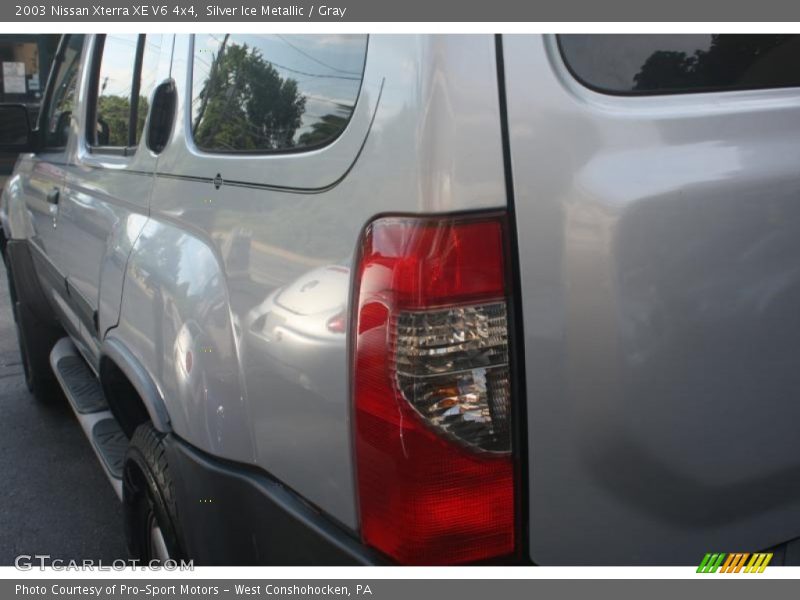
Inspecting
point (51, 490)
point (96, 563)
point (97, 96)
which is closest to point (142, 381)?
point (96, 563)

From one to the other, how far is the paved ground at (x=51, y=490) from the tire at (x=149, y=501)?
2.74ft

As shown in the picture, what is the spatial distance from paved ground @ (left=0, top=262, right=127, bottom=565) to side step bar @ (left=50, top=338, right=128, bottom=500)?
1.46ft

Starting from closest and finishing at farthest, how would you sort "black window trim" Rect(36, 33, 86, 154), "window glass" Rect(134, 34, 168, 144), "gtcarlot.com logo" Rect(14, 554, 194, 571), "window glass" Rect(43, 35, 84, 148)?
"gtcarlot.com logo" Rect(14, 554, 194, 571) < "window glass" Rect(134, 34, 168, 144) < "window glass" Rect(43, 35, 84, 148) < "black window trim" Rect(36, 33, 86, 154)

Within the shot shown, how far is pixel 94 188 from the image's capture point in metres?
2.75

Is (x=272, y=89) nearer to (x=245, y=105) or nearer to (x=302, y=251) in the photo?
(x=245, y=105)

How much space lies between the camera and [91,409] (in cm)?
302

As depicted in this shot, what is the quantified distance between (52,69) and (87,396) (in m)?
1.77

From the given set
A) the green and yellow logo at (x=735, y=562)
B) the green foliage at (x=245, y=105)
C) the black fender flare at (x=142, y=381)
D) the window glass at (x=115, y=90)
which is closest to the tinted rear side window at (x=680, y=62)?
the green foliage at (x=245, y=105)

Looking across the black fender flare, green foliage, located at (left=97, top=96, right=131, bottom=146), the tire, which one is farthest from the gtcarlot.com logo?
green foliage, located at (left=97, top=96, right=131, bottom=146)

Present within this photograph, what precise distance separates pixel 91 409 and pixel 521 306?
7.53ft

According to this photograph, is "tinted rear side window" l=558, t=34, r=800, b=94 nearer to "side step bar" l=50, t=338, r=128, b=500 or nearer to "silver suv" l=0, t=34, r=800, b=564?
"silver suv" l=0, t=34, r=800, b=564

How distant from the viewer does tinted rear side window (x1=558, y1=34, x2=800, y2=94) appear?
4.31 feet

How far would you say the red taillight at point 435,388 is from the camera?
1247mm
